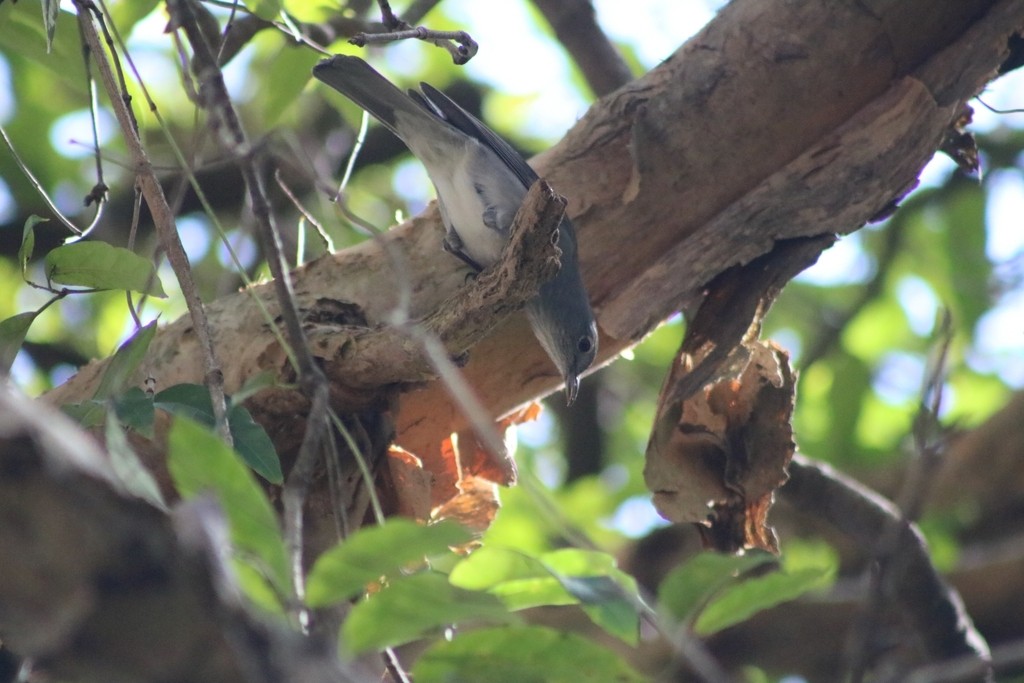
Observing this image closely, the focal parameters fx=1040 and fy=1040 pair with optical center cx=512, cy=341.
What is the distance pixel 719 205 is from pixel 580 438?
11.8 ft

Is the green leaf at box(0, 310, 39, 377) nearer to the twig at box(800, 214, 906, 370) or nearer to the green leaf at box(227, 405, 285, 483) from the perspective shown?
the green leaf at box(227, 405, 285, 483)

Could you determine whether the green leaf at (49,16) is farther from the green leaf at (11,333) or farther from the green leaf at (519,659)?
the green leaf at (519,659)

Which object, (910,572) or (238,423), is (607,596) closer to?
(238,423)

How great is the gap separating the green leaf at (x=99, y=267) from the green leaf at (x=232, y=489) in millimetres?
1385

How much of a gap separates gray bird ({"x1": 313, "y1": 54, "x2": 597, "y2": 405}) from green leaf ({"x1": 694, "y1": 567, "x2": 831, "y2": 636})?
1.62m

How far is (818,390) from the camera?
601 cm

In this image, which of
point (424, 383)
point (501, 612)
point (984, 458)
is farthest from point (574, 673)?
point (984, 458)

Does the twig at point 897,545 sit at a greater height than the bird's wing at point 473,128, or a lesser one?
lesser

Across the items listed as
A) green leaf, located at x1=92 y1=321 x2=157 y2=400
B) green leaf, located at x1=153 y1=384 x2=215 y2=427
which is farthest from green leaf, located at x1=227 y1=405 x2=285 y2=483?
green leaf, located at x1=92 y1=321 x2=157 y2=400

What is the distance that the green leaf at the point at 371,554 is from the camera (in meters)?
1.35

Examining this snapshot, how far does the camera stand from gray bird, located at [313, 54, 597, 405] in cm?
365

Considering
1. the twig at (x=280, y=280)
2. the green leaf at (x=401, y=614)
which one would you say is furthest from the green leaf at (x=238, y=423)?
the green leaf at (x=401, y=614)

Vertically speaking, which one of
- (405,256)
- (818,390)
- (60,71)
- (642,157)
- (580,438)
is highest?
(60,71)

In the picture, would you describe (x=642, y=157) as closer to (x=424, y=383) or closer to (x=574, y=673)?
(x=424, y=383)
